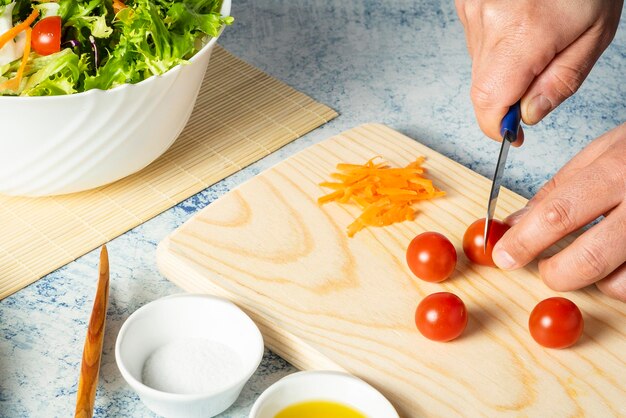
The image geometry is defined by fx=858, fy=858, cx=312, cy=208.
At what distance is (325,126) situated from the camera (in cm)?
257

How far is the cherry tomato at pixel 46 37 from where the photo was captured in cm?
199

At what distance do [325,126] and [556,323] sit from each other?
1.06 m

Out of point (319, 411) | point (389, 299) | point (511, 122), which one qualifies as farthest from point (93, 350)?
point (511, 122)

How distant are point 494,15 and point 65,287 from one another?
115 centimetres

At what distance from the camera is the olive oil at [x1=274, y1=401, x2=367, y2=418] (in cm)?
159

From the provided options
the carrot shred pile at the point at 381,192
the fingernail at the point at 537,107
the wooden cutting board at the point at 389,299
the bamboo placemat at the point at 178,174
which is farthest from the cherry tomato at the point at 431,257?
the bamboo placemat at the point at 178,174

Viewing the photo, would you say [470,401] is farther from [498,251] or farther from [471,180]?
[471,180]

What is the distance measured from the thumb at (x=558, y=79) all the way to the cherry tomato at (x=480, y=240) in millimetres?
251

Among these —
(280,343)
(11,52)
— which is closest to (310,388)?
(280,343)

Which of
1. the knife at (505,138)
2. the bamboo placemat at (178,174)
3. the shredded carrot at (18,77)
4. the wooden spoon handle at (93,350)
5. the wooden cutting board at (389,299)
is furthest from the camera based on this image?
the bamboo placemat at (178,174)

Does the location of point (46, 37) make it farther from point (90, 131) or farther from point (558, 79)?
point (558, 79)

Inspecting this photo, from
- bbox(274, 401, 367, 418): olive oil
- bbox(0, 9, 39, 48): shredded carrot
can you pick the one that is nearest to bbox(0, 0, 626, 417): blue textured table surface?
bbox(274, 401, 367, 418): olive oil

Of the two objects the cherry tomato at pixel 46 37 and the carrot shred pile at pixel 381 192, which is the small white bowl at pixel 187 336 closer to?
the carrot shred pile at pixel 381 192

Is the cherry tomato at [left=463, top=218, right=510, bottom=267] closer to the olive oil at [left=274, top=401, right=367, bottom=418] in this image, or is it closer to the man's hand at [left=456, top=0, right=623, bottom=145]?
the man's hand at [left=456, top=0, right=623, bottom=145]
